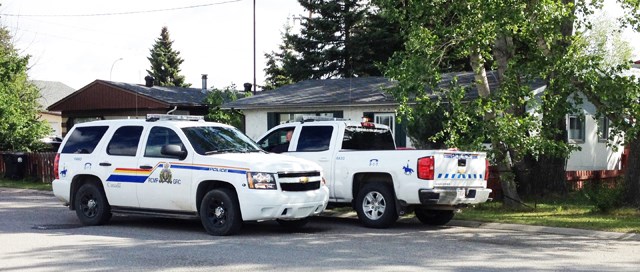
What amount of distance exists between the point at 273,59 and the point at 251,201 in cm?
4296

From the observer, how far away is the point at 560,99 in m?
15.1

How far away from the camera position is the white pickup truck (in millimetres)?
12586

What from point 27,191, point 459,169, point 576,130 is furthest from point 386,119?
point 459,169

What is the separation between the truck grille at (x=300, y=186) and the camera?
38.9 feet

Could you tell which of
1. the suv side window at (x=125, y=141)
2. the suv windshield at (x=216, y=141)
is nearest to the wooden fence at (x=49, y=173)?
the suv side window at (x=125, y=141)

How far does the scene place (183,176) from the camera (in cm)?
1216

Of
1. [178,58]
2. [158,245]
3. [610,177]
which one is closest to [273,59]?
[178,58]

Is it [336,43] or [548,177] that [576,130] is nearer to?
[548,177]

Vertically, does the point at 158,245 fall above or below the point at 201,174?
below

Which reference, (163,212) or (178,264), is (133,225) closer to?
(163,212)

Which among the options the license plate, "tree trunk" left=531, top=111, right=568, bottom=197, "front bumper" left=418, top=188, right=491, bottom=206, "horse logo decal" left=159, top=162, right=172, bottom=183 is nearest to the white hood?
"horse logo decal" left=159, top=162, right=172, bottom=183

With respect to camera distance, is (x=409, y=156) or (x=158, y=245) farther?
(x=409, y=156)

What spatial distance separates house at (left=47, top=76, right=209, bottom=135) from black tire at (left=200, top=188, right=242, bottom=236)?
20.4 meters

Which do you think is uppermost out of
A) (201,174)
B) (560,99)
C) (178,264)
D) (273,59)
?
(273,59)
